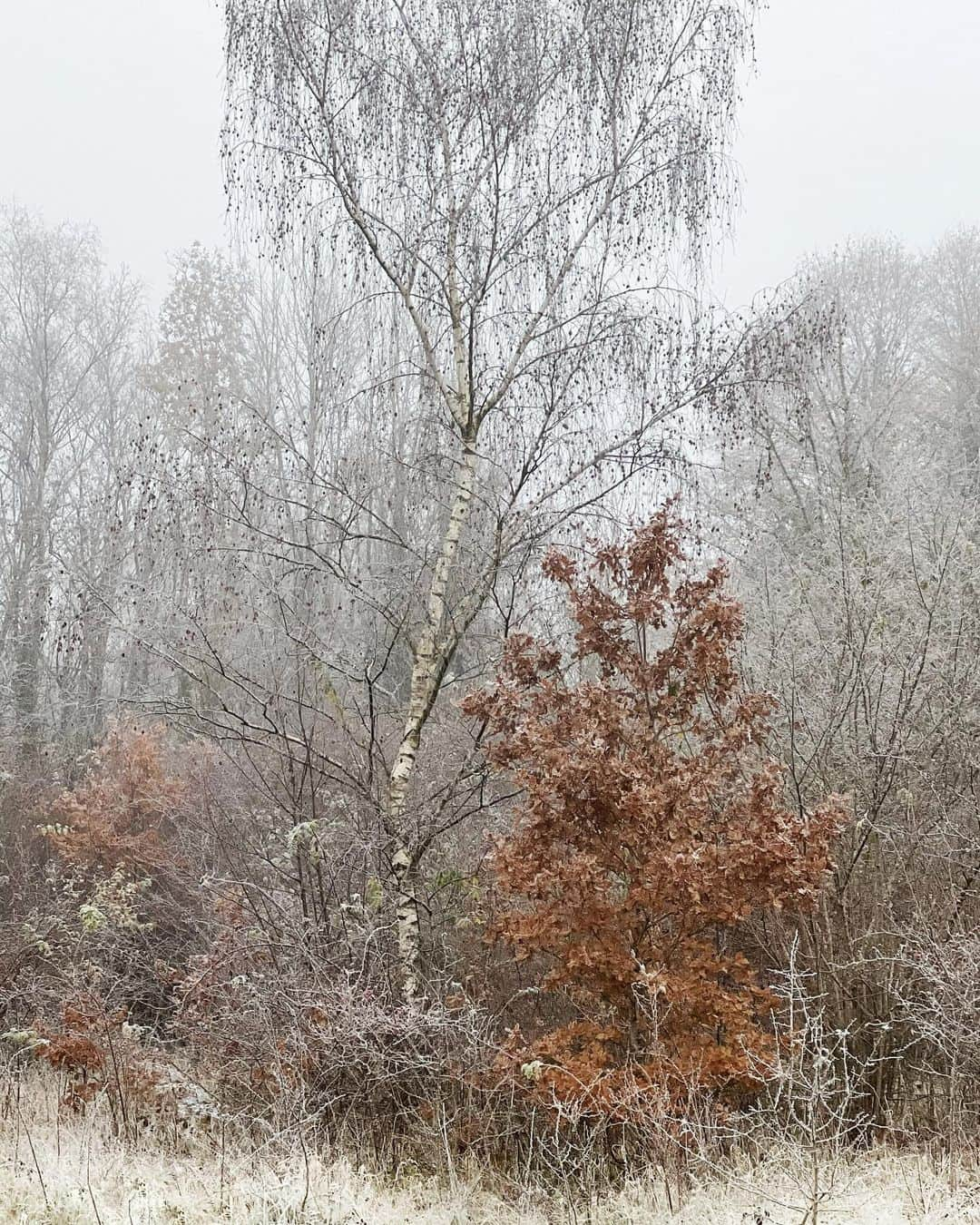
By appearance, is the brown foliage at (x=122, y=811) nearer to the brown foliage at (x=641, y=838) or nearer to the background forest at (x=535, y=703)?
the background forest at (x=535, y=703)

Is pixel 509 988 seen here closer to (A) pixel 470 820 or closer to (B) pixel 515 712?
(A) pixel 470 820

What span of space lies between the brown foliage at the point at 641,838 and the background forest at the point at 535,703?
3 centimetres

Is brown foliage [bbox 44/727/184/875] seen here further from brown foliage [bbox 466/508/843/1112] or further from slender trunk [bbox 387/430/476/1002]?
brown foliage [bbox 466/508/843/1112]

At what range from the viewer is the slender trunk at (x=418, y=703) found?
7.18 metres

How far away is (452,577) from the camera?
811cm

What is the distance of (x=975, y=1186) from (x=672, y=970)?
1.85 metres

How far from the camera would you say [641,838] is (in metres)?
6.51

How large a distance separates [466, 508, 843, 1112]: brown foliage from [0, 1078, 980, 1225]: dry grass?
1.94ft

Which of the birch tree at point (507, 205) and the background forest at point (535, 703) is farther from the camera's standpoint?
the birch tree at point (507, 205)

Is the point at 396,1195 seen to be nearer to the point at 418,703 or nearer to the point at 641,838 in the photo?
the point at 641,838

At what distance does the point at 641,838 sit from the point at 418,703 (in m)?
1.83

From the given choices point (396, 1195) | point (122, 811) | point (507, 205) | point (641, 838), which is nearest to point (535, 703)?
point (641, 838)

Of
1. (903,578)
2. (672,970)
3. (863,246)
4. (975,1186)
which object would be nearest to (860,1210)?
(975,1186)

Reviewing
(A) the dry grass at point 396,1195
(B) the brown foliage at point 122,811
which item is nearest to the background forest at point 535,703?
(A) the dry grass at point 396,1195
